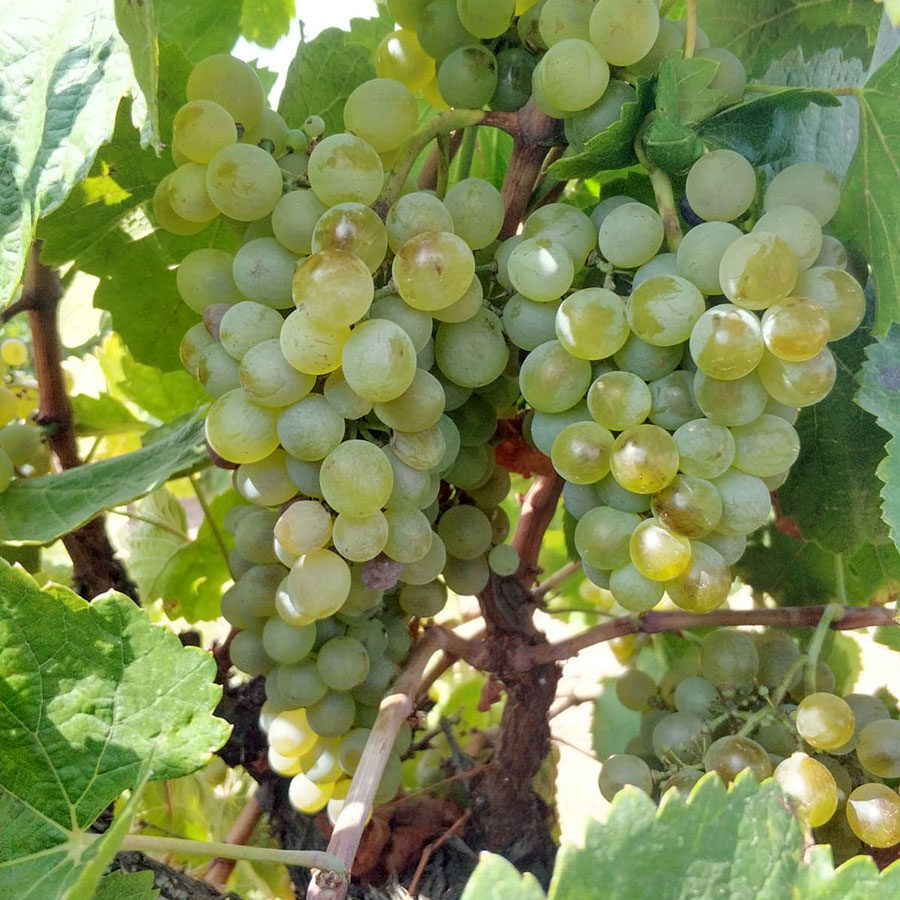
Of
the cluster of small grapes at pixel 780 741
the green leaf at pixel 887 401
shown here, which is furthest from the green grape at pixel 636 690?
the green leaf at pixel 887 401

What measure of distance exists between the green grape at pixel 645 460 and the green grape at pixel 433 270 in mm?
135

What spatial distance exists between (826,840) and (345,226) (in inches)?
22.1

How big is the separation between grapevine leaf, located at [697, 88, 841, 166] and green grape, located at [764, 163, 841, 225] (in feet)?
0.17

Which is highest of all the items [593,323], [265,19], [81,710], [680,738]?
[265,19]

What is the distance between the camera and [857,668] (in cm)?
95

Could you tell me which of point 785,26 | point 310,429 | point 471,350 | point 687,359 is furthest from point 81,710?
point 785,26

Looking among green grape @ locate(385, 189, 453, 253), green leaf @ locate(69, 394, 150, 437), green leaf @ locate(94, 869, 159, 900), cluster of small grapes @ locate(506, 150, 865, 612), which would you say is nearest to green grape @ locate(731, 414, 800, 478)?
cluster of small grapes @ locate(506, 150, 865, 612)

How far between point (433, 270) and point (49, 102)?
0.28 metres

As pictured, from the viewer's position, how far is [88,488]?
29.0 inches

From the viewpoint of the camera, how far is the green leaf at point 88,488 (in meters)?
0.70

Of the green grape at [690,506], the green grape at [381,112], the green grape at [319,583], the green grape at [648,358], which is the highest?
the green grape at [381,112]

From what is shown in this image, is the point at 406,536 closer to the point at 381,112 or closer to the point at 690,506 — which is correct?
the point at 690,506

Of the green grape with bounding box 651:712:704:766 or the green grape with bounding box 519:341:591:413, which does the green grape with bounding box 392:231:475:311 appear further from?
the green grape with bounding box 651:712:704:766

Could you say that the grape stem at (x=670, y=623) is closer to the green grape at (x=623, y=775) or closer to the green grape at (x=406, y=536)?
the green grape at (x=623, y=775)
